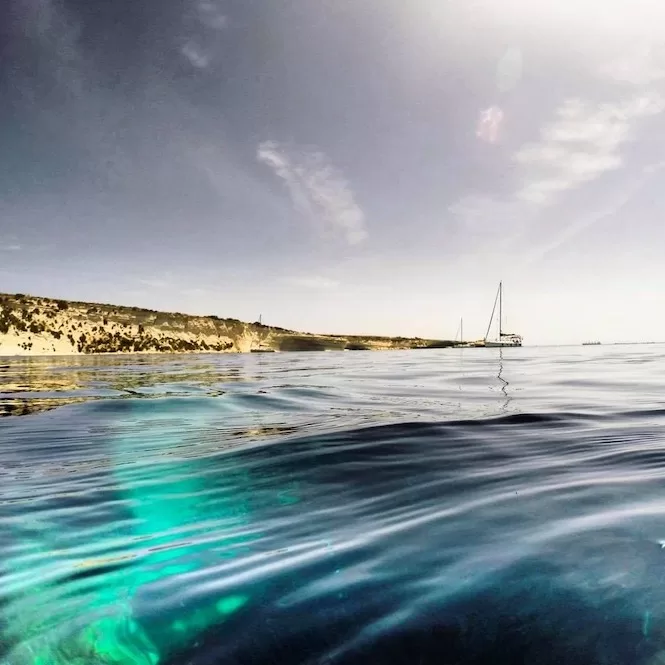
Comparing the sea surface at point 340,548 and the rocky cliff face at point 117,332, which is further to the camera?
the rocky cliff face at point 117,332

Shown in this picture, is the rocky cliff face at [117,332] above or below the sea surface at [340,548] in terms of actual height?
above

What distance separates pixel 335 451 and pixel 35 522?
2.84m

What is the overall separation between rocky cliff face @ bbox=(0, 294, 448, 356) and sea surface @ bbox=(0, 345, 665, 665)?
6711cm

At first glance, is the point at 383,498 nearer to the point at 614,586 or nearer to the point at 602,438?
the point at 614,586

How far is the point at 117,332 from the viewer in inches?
3142

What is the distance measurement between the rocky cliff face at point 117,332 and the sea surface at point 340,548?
67.1m

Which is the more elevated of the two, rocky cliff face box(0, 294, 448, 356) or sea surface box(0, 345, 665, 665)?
rocky cliff face box(0, 294, 448, 356)

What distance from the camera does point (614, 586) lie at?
2.00 m

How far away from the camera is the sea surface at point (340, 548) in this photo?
173cm

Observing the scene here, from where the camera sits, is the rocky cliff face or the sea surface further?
the rocky cliff face

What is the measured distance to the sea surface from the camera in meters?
1.73

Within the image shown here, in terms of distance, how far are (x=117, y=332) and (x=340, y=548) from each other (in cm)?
8573

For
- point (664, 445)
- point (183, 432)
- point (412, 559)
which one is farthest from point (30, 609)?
point (664, 445)

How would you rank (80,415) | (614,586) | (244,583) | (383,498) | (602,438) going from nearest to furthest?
(614,586) < (244,583) < (383,498) < (602,438) < (80,415)
